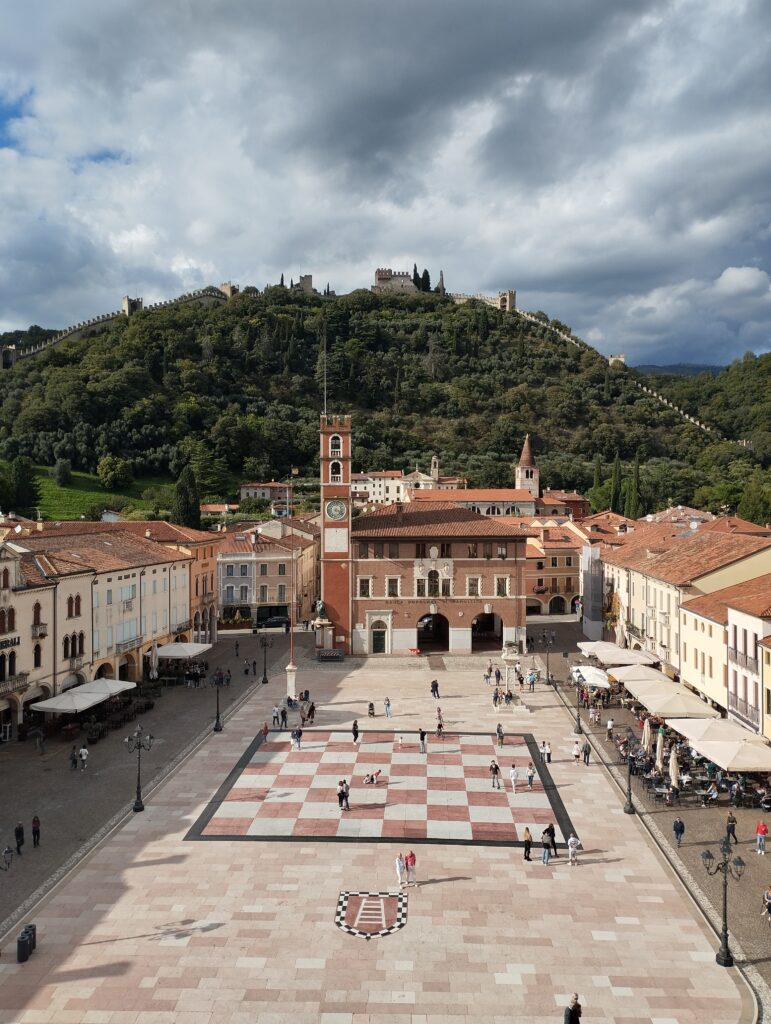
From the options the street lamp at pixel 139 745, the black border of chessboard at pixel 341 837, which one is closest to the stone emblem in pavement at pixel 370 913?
the black border of chessboard at pixel 341 837

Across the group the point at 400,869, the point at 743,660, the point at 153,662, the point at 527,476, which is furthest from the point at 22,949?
the point at 527,476

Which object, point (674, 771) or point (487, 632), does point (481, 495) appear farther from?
point (674, 771)

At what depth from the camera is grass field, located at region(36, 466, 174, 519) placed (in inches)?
4156

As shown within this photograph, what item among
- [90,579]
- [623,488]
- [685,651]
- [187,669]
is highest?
[623,488]

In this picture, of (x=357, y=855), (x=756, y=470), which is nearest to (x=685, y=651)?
(x=357, y=855)

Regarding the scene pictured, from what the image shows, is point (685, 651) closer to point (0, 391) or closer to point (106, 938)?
point (106, 938)

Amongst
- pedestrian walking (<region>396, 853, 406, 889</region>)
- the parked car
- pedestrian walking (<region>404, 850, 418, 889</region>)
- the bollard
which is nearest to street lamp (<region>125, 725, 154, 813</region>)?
the bollard

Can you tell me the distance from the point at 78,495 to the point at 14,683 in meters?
86.9

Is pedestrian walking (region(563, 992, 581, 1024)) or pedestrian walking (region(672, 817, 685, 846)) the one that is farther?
pedestrian walking (region(672, 817, 685, 846))

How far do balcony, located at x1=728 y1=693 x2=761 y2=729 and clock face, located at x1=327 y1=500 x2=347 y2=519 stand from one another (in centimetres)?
2936

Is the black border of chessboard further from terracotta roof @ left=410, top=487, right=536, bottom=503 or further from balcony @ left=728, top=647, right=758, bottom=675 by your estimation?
terracotta roof @ left=410, top=487, right=536, bottom=503

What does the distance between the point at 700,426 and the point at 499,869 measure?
165312mm

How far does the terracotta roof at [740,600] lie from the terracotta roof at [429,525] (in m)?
17.4

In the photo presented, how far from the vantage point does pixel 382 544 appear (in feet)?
175
